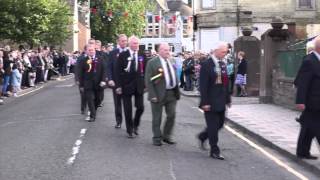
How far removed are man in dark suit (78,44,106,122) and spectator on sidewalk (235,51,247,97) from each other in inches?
383

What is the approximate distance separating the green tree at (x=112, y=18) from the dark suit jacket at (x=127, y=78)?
56899mm

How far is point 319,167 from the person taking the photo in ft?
31.0

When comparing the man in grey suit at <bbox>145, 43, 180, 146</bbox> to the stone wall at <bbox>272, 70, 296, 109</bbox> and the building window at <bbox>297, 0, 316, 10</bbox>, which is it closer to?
the stone wall at <bbox>272, 70, 296, 109</bbox>

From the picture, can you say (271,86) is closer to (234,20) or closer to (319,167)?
(319,167)

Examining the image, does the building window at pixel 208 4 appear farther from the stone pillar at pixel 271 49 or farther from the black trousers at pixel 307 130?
the black trousers at pixel 307 130

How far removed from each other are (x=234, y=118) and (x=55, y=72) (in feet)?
89.4

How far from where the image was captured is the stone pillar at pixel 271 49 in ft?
68.1

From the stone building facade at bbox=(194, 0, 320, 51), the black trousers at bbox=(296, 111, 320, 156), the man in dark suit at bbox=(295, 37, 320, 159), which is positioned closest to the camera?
the man in dark suit at bbox=(295, 37, 320, 159)

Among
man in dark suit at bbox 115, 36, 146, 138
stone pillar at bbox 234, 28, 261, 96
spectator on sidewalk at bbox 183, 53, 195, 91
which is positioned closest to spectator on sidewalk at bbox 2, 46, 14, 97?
spectator on sidewalk at bbox 183, 53, 195, 91

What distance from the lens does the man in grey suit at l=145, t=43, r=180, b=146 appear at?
458 inches

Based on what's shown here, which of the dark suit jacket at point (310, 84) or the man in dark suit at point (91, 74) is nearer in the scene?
the dark suit jacket at point (310, 84)

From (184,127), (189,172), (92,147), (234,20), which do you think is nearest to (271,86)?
(184,127)

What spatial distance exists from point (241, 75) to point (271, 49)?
11.7 ft

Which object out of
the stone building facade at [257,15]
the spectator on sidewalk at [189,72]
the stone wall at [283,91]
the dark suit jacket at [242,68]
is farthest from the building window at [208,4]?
the stone wall at [283,91]
